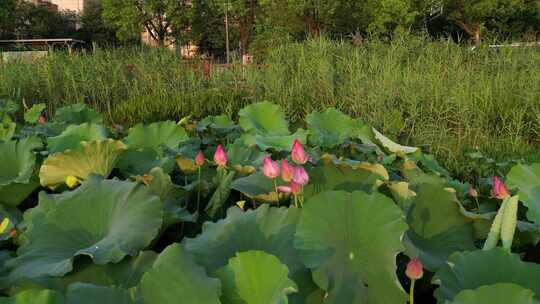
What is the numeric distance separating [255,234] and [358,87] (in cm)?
422

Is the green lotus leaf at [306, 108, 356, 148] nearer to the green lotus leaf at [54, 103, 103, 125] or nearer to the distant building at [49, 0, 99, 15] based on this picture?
the green lotus leaf at [54, 103, 103, 125]

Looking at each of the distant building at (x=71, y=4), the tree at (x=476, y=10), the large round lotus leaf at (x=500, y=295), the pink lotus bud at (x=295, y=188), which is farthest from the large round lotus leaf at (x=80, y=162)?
the distant building at (x=71, y=4)

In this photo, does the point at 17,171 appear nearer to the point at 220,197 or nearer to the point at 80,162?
the point at 80,162

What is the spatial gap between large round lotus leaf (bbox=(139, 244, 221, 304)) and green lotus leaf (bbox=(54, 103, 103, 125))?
6.18ft

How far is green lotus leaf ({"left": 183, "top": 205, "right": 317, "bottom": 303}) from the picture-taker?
3.28 ft

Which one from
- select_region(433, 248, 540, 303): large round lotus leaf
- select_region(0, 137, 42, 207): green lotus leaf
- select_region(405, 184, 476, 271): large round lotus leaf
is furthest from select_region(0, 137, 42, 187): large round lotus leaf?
select_region(433, 248, 540, 303): large round lotus leaf

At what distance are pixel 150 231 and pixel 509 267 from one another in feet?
2.13

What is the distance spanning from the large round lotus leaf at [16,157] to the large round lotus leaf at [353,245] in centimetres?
96

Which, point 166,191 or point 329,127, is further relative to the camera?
point 329,127

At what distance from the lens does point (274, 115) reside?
97.3 inches

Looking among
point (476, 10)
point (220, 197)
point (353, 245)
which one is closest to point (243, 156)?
point (220, 197)

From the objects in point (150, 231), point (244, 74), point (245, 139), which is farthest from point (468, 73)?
point (150, 231)

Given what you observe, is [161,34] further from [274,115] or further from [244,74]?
[274,115]

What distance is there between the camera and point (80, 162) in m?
1.52
